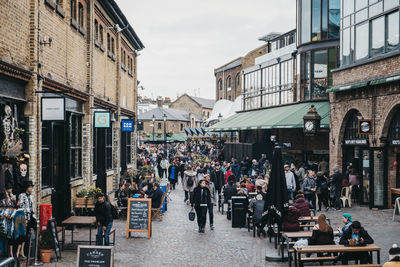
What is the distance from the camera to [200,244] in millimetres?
13016

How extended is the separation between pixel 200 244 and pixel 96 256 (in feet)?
16.4

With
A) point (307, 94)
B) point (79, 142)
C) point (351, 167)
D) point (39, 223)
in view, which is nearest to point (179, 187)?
point (307, 94)

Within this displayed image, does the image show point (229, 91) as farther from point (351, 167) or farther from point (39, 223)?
point (39, 223)

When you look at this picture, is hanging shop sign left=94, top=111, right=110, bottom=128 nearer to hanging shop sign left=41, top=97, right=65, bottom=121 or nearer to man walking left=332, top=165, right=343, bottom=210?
hanging shop sign left=41, top=97, right=65, bottom=121

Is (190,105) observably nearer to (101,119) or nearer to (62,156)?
(101,119)

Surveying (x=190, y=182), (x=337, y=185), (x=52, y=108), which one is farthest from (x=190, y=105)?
(x=52, y=108)

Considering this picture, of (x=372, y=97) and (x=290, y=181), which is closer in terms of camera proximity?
(x=290, y=181)

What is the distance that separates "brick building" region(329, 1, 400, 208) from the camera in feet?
59.6

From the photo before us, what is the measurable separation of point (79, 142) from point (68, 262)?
6.92 metres

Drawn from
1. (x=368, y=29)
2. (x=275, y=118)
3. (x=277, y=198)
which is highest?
(x=368, y=29)

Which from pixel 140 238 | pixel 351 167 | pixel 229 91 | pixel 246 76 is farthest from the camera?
pixel 229 91

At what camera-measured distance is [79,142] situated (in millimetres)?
16953

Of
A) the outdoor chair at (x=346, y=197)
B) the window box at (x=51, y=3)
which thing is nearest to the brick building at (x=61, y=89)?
the window box at (x=51, y=3)

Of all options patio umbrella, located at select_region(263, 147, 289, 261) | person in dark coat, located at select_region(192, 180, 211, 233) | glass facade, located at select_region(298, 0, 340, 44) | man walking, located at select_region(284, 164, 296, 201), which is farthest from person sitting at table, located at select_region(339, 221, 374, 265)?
glass facade, located at select_region(298, 0, 340, 44)
